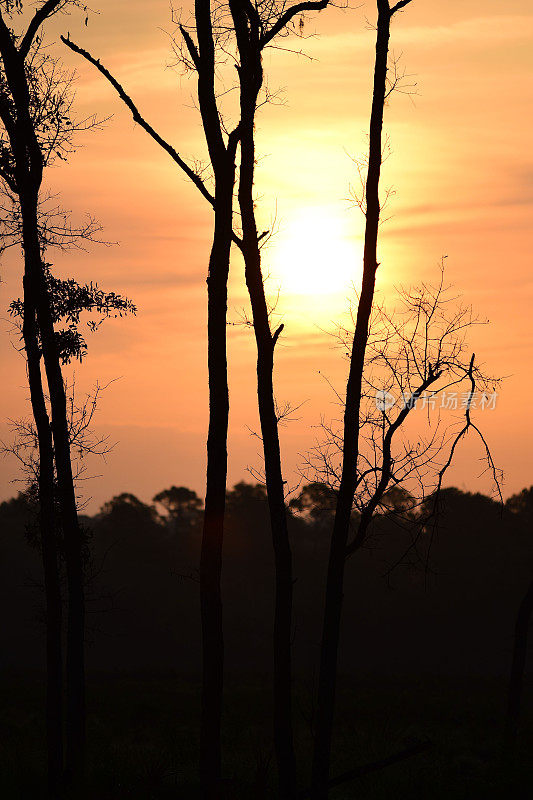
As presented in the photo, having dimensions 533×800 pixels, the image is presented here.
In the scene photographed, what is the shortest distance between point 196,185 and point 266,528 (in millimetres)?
68548

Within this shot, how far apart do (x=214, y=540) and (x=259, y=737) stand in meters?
24.9

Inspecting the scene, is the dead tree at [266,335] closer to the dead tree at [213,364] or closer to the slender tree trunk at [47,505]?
the dead tree at [213,364]

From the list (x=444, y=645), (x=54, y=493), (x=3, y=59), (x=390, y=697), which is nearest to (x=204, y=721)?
(x=54, y=493)

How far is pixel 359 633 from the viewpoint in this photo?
69188 millimetres

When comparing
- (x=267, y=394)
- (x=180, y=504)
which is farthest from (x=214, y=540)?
(x=180, y=504)

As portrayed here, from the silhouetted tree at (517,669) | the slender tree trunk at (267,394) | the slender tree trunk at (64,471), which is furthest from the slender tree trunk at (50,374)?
the silhouetted tree at (517,669)

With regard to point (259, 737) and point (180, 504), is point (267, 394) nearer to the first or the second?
point (259, 737)

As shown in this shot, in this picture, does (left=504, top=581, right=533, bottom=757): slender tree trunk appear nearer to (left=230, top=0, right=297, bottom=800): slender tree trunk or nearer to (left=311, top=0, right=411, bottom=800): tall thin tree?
(left=311, top=0, right=411, bottom=800): tall thin tree

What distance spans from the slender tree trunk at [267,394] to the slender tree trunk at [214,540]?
709mm

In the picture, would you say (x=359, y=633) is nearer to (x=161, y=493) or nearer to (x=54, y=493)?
(x=161, y=493)

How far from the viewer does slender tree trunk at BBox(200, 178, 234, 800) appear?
1220cm

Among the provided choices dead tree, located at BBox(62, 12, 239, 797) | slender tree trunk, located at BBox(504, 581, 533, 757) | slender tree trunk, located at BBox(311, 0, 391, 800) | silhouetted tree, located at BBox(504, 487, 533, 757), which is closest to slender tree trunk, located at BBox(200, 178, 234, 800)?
dead tree, located at BBox(62, 12, 239, 797)

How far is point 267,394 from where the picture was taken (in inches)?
523

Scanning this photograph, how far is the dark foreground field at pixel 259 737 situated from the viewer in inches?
583
